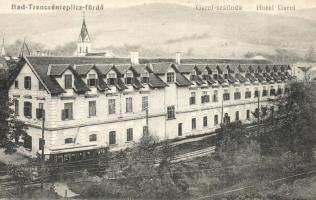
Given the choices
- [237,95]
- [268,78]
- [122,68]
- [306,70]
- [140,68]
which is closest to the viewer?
[122,68]

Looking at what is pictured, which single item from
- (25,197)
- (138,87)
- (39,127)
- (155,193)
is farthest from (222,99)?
(25,197)

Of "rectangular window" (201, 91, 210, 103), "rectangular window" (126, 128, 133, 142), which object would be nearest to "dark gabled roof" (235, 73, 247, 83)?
"rectangular window" (201, 91, 210, 103)

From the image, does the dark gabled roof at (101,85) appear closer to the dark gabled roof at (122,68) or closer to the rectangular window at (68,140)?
the dark gabled roof at (122,68)

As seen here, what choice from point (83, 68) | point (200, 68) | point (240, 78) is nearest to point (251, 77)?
point (240, 78)

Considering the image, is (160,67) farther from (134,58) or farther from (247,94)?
(247,94)

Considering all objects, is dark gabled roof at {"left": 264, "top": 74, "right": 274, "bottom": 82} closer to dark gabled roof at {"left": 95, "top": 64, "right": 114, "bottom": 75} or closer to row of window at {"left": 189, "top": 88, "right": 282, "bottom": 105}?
row of window at {"left": 189, "top": 88, "right": 282, "bottom": 105}

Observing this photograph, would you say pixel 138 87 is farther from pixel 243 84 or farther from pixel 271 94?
pixel 271 94
